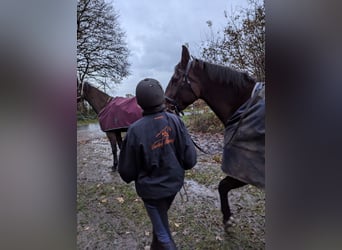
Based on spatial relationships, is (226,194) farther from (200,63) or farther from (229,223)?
(200,63)

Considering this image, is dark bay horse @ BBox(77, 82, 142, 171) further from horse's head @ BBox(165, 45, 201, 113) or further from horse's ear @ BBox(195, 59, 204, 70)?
horse's ear @ BBox(195, 59, 204, 70)

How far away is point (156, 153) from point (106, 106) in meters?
0.45

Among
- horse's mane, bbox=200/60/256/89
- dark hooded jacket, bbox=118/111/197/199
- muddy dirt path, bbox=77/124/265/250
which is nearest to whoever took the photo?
dark hooded jacket, bbox=118/111/197/199

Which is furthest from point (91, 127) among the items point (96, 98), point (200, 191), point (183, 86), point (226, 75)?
point (226, 75)

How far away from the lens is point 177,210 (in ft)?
3.87

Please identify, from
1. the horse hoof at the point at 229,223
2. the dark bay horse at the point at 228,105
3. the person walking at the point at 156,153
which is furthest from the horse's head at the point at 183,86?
the horse hoof at the point at 229,223

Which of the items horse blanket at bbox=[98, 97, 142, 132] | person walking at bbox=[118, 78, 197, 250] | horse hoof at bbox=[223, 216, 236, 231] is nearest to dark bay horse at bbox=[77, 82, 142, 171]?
horse blanket at bbox=[98, 97, 142, 132]

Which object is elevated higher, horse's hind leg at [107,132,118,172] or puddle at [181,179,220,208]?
horse's hind leg at [107,132,118,172]

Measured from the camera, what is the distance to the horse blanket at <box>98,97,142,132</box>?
118 cm

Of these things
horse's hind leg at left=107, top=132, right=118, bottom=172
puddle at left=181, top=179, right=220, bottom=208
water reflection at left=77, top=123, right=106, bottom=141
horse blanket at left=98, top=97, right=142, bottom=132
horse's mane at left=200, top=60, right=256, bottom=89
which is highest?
horse's mane at left=200, top=60, right=256, bottom=89
